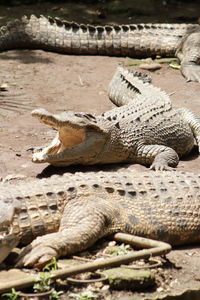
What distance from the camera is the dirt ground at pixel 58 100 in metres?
4.19

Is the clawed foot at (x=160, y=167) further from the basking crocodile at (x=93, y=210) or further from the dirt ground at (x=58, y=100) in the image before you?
the basking crocodile at (x=93, y=210)

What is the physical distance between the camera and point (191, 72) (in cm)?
924

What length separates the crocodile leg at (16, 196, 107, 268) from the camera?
3887 millimetres

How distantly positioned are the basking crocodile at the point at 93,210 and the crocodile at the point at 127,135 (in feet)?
3.91

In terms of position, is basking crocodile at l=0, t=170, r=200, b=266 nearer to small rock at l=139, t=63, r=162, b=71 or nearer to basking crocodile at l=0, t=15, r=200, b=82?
small rock at l=139, t=63, r=162, b=71

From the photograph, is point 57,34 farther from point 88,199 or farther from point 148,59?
point 88,199

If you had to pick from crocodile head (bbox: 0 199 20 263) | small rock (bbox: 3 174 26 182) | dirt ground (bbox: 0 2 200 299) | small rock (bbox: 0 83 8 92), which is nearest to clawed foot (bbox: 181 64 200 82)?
dirt ground (bbox: 0 2 200 299)

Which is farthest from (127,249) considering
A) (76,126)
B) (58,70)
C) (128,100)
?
(58,70)

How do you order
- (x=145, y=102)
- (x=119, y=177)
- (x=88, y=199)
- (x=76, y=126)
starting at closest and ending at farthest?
(x=88, y=199) → (x=119, y=177) → (x=76, y=126) → (x=145, y=102)

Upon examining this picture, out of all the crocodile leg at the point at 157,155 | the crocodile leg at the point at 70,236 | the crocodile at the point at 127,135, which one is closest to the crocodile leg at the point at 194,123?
the crocodile at the point at 127,135

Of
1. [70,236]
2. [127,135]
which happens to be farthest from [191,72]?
[70,236]

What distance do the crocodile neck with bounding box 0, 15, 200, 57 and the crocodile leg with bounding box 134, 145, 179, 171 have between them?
14.8 feet

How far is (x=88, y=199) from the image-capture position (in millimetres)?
4379

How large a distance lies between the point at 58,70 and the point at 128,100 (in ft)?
6.99
